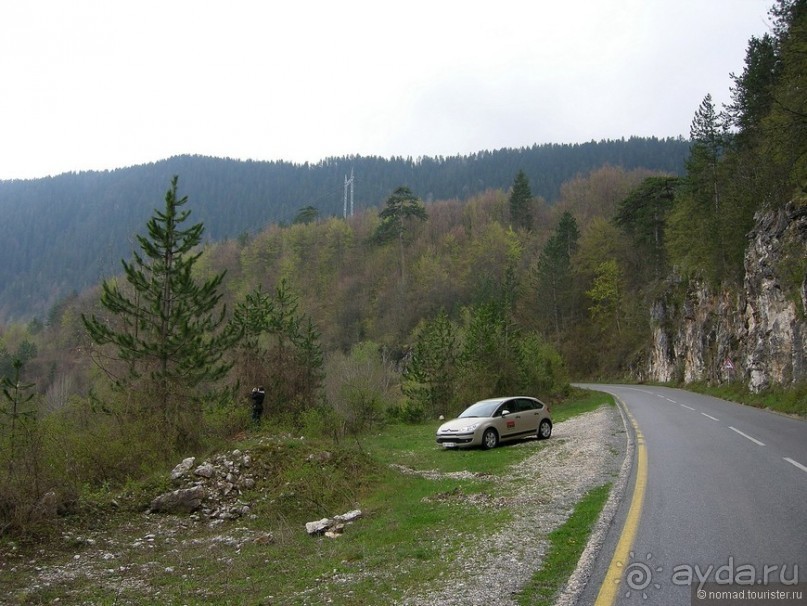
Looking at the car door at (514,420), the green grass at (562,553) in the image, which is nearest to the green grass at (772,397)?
the car door at (514,420)

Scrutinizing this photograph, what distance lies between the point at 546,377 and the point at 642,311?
31.2 meters

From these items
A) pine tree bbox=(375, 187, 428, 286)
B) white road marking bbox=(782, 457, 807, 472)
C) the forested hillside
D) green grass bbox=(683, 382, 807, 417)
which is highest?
the forested hillside

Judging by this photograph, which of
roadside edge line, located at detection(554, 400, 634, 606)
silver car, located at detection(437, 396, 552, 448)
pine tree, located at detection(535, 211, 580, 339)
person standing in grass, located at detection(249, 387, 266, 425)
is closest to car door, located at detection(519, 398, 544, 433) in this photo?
silver car, located at detection(437, 396, 552, 448)

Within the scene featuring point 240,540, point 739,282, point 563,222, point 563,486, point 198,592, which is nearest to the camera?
point 198,592

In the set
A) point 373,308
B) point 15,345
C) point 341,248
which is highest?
point 341,248

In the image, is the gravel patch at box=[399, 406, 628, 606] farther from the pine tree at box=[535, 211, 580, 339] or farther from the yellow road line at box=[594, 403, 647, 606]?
the pine tree at box=[535, 211, 580, 339]

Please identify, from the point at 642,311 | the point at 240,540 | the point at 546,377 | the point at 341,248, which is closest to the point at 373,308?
the point at 341,248

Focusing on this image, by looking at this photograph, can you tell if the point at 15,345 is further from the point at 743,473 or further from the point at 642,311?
the point at 743,473

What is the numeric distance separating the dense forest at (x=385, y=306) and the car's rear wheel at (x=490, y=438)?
7.41 metres

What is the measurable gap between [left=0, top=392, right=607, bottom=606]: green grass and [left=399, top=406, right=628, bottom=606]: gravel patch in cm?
25

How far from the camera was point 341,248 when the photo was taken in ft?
329

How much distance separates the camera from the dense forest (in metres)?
16.0

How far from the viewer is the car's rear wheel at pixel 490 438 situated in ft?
58.2

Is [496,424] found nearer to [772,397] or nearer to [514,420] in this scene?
[514,420]
